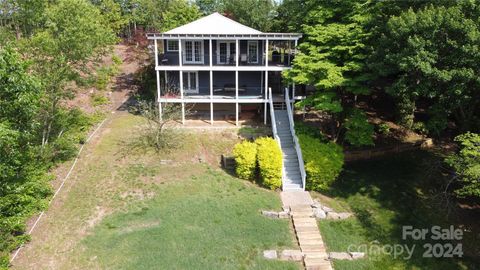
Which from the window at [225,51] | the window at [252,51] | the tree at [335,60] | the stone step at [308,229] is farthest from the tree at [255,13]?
the stone step at [308,229]

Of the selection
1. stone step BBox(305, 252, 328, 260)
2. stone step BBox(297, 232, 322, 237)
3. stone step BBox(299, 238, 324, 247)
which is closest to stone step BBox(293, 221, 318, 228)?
stone step BBox(297, 232, 322, 237)

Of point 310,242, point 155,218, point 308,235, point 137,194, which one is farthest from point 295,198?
point 137,194

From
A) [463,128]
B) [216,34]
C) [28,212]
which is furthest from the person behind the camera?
[216,34]

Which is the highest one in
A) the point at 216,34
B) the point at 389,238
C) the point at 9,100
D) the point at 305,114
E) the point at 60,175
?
the point at 216,34

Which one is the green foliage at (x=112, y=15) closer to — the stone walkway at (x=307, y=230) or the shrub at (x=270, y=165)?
the shrub at (x=270, y=165)

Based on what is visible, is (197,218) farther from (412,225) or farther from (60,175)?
(412,225)

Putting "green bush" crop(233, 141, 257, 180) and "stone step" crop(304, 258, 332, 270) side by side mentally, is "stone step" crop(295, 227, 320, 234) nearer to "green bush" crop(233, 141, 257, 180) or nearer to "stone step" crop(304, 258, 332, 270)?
"stone step" crop(304, 258, 332, 270)

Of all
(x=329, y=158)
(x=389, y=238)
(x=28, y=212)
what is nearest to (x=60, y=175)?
(x=28, y=212)
